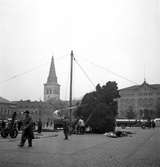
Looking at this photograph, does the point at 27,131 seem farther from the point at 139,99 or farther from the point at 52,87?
the point at 52,87

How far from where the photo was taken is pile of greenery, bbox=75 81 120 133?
120 ft

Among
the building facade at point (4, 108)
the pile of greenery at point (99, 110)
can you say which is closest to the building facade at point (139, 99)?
the building facade at point (4, 108)

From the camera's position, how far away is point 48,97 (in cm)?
16200

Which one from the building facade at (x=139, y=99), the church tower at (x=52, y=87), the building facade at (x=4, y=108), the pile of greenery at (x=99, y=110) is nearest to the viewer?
the pile of greenery at (x=99, y=110)

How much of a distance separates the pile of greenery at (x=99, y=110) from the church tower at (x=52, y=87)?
111396 millimetres

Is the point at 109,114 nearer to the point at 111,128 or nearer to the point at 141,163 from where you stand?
the point at 111,128

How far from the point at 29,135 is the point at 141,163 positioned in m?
7.08

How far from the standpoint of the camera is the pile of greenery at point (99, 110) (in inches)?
1436

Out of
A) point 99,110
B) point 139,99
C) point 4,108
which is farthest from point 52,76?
point 99,110

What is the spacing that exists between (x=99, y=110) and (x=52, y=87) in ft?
405

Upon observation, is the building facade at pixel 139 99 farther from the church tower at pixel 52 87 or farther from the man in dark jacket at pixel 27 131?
the man in dark jacket at pixel 27 131

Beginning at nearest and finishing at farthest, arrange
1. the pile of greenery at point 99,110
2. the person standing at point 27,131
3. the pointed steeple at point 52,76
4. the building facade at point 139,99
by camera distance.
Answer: the person standing at point 27,131 → the pile of greenery at point 99,110 → the building facade at point 139,99 → the pointed steeple at point 52,76

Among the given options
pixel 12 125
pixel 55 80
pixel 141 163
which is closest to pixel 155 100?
pixel 55 80

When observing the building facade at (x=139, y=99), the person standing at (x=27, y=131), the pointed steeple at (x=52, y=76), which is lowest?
the person standing at (x=27, y=131)
